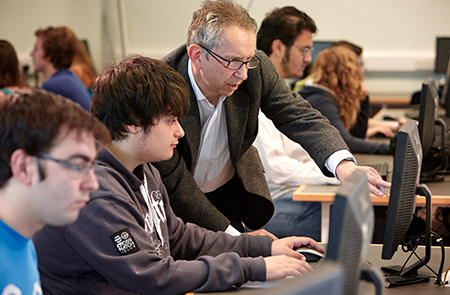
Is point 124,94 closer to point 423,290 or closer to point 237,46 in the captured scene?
point 237,46

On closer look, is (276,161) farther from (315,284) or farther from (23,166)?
(315,284)

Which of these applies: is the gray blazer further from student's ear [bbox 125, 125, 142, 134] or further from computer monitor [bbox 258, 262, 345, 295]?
computer monitor [bbox 258, 262, 345, 295]

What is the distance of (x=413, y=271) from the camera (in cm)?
153

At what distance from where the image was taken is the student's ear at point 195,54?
1823 millimetres

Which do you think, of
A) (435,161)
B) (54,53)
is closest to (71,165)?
(435,161)

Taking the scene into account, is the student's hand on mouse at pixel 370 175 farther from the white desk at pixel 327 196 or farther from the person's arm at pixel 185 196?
the white desk at pixel 327 196

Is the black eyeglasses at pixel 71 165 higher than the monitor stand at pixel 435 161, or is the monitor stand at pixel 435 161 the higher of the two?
the black eyeglasses at pixel 71 165

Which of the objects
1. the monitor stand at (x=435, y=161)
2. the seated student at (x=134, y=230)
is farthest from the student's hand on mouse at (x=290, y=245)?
the monitor stand at (x=435, y=161)

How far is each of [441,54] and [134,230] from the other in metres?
5.26

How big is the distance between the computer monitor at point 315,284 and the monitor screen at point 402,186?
70 cm

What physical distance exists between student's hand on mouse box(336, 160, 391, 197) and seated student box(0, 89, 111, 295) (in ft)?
2.89

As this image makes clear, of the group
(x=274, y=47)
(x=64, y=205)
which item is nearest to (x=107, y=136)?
(x=64, y=205)

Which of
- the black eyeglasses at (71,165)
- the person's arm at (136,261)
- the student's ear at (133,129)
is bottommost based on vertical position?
the person's arm at (136,261)

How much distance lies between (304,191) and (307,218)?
10.8 inches
